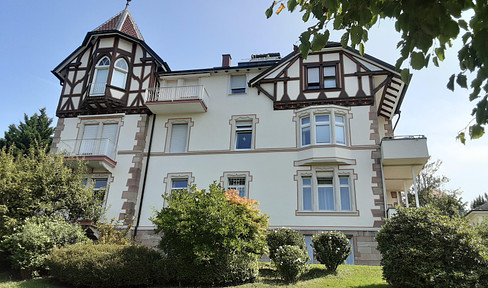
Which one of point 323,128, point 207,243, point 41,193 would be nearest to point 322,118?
point 323,128

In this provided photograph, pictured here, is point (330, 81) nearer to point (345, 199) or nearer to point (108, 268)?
point (345, 199)

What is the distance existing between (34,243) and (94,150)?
7804mm

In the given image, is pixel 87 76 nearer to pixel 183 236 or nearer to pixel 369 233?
pixel 183 236

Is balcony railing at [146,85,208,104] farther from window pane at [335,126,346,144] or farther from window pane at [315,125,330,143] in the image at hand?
window pane at [335,126,346,144]

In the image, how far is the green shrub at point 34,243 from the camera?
12617mm

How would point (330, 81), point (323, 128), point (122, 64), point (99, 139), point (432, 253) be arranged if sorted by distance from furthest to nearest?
1. point (122, 64)
2. point (99, 139)
3. point (330, 81)
4. point (323, 128)
5. point (432, 253)

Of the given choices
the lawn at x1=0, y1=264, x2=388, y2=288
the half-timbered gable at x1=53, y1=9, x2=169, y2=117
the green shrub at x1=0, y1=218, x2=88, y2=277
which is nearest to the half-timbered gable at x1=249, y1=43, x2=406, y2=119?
the half-timbered gable at x1=53, y1=9, x2=169, y2=117

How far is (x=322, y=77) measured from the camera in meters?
19.7

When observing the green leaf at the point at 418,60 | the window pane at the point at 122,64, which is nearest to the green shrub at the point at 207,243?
the green leaf at the point at 418,60

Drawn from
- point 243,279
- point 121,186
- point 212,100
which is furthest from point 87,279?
point 212,100

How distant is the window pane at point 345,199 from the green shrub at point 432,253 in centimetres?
716

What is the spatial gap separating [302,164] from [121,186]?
959 cm

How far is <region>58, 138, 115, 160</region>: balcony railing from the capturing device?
19.8m

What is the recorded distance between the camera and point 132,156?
66.1 ft
